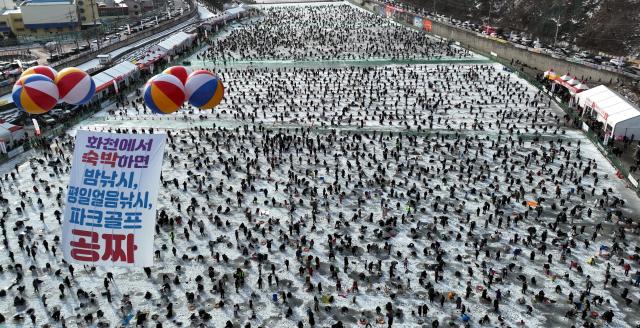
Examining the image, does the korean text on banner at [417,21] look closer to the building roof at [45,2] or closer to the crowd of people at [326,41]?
the crowd of people at [326,41]

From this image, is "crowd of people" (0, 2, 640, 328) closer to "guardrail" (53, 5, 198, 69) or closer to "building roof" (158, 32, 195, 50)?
"guardrail" (53, 5, 198, 69)

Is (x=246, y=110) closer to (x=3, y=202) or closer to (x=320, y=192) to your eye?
(x=320, y=192)

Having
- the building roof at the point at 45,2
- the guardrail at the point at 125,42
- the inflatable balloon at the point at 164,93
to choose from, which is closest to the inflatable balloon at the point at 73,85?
the inflatable balloon at the point at 164,93

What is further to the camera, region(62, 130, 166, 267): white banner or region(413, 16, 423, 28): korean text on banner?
region(413, 16, 423, 28): korean text on banner

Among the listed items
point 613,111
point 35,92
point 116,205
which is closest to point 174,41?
point 35,92

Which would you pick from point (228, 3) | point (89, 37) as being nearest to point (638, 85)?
point (89, 37)

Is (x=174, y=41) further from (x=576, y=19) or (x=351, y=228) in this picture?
(x=576, y=19)

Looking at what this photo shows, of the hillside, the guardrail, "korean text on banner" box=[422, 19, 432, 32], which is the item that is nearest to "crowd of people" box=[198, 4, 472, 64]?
"korean text on banner" box=[422, 19, 432, 32]
